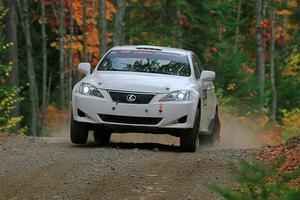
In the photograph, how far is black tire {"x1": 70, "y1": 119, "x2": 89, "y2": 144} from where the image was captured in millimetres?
12613

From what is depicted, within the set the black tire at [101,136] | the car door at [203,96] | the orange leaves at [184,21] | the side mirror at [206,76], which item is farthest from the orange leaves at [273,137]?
the side mirror at [206,76]

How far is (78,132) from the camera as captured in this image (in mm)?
12805

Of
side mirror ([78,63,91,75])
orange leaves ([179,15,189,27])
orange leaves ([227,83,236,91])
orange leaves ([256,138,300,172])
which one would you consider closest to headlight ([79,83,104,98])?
side mirror ([78,63,91,75])

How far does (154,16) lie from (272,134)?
50.8 feet

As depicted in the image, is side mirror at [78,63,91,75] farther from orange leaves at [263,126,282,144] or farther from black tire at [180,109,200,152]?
orange leaves at [263,126,282,144]

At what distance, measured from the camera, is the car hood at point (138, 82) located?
12.1m

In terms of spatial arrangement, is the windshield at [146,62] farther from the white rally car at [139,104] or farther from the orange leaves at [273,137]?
the orange leaves at [273,137]

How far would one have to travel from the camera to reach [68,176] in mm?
9414

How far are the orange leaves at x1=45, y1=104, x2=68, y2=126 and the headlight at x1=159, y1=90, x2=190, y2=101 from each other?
25.6 metres

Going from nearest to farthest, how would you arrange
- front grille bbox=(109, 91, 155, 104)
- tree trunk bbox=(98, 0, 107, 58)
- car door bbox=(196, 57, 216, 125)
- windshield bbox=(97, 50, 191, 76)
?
front grille bbox=(109, 91, 155, 104) → windshield bbox=(97, 50, 191, 76) → car door bbox=(196, 57, 216, 125) → tree trunk bbox=(98, 0, 107, 58)

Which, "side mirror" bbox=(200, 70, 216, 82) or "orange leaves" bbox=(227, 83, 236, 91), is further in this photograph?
"orange leaves" bbox=(227, 83, 236, 91)

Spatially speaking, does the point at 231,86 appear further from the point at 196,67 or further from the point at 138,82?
the point at 138,82

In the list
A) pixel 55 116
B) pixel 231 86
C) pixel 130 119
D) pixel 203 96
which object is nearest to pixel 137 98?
pixel 130 119

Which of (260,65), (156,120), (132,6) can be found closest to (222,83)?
(260,65)
